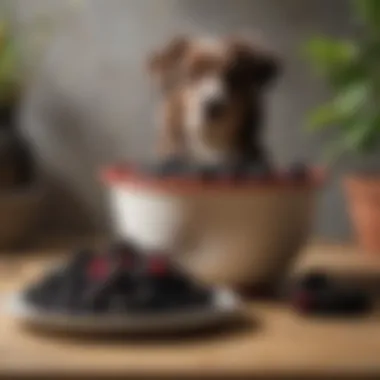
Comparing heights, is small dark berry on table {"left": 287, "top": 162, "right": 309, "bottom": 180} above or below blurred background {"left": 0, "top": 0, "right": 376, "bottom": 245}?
below

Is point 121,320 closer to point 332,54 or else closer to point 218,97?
point 218,97

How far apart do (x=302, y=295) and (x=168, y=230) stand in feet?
0.45

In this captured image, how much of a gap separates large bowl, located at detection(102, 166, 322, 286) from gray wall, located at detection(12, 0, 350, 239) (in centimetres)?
39

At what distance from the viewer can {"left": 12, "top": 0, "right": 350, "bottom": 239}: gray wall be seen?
4.37 ft

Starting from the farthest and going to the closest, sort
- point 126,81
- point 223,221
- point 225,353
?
point 126,81, point 223,221, point 225,353

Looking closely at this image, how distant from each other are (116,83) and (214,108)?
11.8 inches

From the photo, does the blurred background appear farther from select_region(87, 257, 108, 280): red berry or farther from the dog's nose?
select_region(87, 257, 108, 280): red berry

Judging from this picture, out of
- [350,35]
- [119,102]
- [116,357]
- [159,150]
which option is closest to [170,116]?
[159,150]

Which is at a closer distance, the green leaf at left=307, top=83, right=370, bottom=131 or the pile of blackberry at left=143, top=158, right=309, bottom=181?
the pile of blackberry at left=143, top=158, right=309, bottom=181

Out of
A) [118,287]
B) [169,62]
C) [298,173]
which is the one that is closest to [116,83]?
[169,62]

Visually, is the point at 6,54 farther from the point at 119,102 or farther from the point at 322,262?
the point at 322,262

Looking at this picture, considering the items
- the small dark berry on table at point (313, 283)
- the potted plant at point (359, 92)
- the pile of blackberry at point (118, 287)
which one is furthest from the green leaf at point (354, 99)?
the pile of blackberry at point (118, 287)

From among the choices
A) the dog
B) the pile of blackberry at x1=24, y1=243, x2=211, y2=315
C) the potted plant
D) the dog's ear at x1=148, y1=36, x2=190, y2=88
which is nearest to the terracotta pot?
the potted plant

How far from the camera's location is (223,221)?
0.92m
